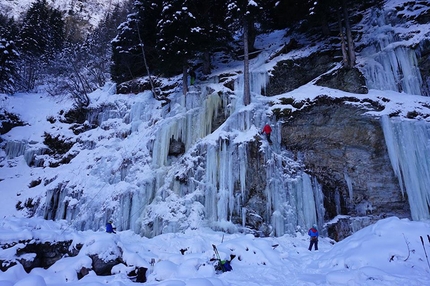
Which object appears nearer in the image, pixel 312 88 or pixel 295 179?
pixel 295 179

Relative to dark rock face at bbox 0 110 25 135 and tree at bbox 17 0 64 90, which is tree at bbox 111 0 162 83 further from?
tree at bbox 17 0 64 90

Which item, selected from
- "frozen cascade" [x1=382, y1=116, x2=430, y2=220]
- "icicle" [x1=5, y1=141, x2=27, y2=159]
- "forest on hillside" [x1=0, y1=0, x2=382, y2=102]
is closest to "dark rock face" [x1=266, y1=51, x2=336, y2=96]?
"forest on hillside" [x1=0, y1=0, x2=382, y2=102]

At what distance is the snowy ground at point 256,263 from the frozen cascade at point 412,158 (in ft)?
12.1

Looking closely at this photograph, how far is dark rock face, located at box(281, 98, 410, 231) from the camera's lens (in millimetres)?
10469

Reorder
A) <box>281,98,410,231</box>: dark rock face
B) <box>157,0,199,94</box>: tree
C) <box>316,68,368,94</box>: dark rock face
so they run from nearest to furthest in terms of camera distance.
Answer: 1. <box>281,98,410,231</box>: dark rock face
2. <box>316,68,368,94</box>: dark rock face
3. <box>157,0,199,94</box>: tree

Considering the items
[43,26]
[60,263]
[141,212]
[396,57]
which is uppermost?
[43,26]

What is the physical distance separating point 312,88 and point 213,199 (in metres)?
7.32

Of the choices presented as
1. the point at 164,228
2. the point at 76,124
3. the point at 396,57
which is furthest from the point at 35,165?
the point at 396,57

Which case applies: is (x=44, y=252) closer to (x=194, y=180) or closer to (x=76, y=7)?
(x=194, y=180)

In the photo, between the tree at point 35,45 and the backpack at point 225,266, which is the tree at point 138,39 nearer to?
the tree at point 35,45

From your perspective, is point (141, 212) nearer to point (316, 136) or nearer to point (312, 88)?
point (316, 136)

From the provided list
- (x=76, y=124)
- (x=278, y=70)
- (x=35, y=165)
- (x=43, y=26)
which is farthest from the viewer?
(x=43, y=26)

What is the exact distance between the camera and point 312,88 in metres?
13.1

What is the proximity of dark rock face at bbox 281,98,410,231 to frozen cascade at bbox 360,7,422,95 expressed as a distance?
7.29 ft
